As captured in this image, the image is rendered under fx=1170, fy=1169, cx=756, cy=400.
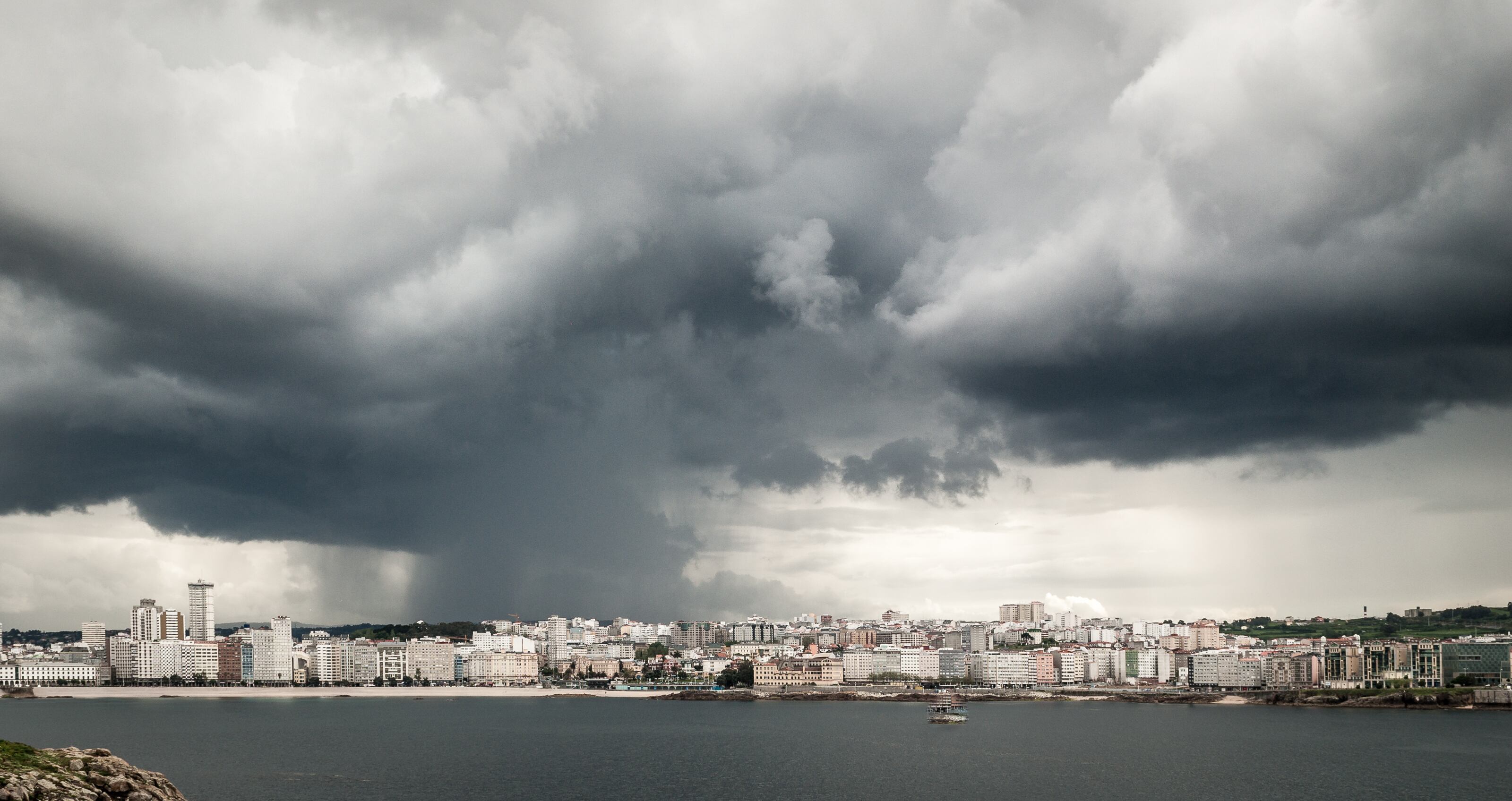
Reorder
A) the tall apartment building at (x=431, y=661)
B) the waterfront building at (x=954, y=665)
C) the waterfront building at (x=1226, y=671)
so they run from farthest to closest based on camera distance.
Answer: the tall apartment building at (x=431, y=661) → the waterfront building at (x=954, y=665) → the waterfront building at (x=1226, y=671)

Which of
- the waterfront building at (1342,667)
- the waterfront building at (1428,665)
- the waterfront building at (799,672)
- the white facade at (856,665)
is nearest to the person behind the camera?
the waterfront building at (1428,665)

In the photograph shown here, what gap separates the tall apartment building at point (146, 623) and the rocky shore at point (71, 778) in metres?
172

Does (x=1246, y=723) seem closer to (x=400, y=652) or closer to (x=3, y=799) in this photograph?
(x=3, y=799)

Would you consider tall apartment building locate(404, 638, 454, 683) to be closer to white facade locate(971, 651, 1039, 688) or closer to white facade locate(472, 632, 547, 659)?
white facade locate(472, 632, 547, 659)

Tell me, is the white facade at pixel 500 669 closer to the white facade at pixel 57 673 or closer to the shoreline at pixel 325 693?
the shoreline at pixel 325 693

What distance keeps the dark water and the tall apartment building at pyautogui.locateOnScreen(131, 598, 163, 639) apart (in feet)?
284

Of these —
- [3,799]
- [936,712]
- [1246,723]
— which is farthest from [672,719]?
[3,799]

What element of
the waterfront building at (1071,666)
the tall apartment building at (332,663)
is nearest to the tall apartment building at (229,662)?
the tall apartment building at (332,663)

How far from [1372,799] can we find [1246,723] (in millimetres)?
40452

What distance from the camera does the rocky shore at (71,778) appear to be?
24797 mm

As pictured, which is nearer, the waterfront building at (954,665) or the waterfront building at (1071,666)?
the waterfront building at (1071,666)

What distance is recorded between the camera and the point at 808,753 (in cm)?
6053

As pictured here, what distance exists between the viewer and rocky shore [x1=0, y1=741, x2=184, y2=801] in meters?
24.8

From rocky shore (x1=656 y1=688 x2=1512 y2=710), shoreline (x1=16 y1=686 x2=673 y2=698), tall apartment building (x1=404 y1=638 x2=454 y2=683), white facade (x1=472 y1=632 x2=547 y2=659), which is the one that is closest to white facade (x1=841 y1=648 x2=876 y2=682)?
rocky shore (x1=656 y1=688 x2=1512 y2=710)
